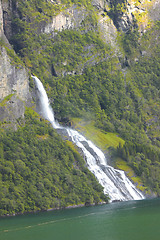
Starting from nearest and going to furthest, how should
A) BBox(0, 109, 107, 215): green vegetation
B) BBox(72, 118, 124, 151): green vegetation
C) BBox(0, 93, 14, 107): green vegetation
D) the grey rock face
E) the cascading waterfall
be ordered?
→ BBox(0, 109, 107, 215): green vegetation, the cascading waterfall, BBox(0, 93, 14, 107): green vegetation, the grey rock face, BBox(72, 118, 124, 151): green vegetation

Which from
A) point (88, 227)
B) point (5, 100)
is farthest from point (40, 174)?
point (88, 227)

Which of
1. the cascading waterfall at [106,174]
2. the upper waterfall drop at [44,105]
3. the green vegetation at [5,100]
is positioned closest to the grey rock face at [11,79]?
the green vegetation at [5,100]

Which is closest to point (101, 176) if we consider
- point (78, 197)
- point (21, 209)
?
point (78, 197)

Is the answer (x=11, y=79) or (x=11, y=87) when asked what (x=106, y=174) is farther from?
(x=11, y=79)

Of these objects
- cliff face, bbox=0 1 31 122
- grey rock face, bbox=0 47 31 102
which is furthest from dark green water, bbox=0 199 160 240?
grey rock face, bbox=0 47 31 102

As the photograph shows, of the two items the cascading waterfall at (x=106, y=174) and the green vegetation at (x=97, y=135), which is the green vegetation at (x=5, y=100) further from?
the green vegetation at (x=97, y=135)

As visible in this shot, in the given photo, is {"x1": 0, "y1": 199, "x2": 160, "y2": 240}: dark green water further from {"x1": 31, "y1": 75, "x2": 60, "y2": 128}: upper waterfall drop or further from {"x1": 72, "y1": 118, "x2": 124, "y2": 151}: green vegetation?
{"x1": 31, "y1": 75, "x2": 60, "y2": 128}: upper waterfall drop

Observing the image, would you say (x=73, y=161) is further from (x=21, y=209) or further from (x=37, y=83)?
(x=37, y=83)

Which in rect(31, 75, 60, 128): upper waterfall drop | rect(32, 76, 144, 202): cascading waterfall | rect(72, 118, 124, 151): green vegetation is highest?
rect(31, 75, 60, 128): upper waterfall drop
